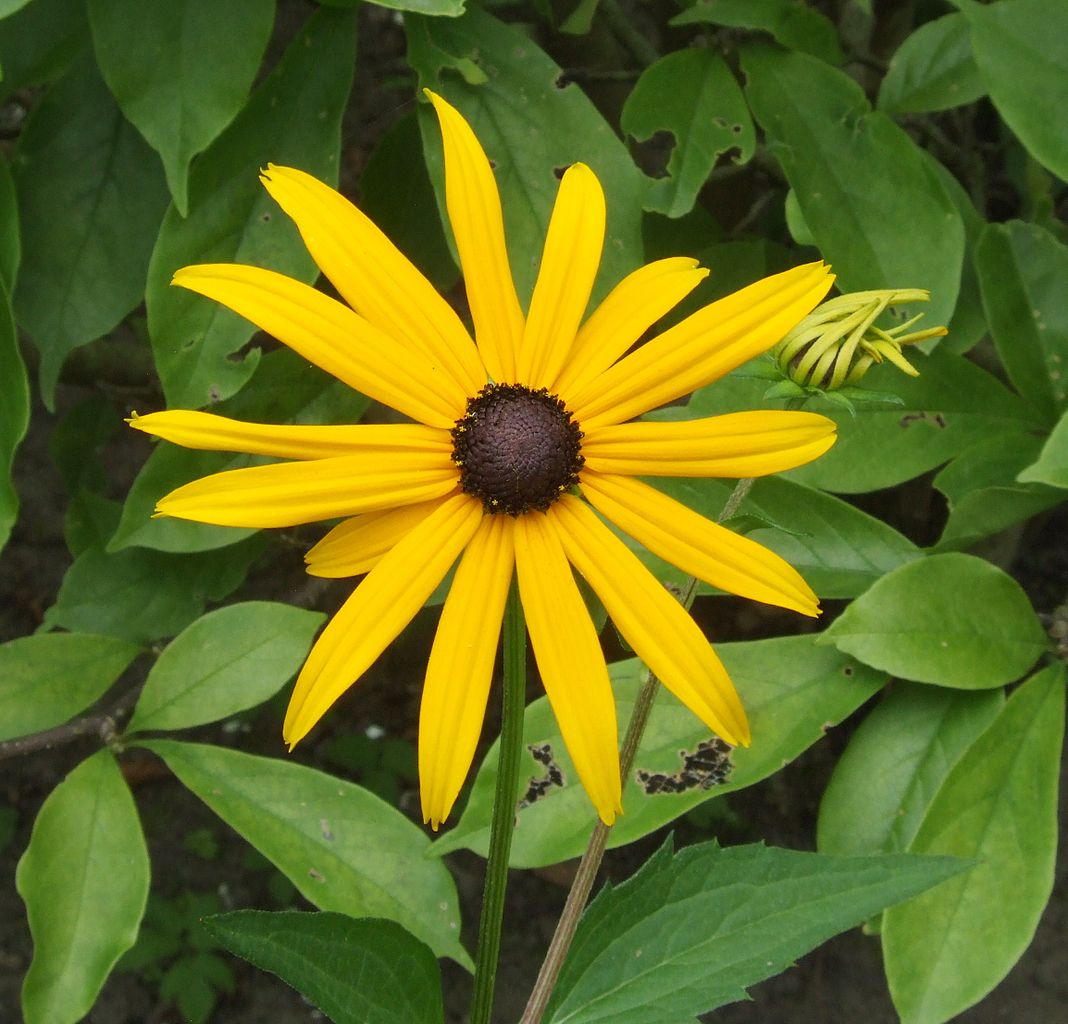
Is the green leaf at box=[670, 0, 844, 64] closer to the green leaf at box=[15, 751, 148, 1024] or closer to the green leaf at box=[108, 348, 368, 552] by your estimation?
the green leaf at box=[108, 348, 368, 552]

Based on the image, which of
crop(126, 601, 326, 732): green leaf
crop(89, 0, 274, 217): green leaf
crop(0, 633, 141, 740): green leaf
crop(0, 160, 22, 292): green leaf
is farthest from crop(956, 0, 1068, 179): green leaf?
crop(0, 633, 141, 740): green leaf

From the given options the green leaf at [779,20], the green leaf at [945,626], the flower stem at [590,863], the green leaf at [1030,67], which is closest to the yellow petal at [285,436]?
the flower stem at [590,863]

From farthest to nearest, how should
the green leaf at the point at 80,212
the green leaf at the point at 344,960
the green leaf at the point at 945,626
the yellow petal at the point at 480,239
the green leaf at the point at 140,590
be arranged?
the green leaf at the point at 140,590 < the green leaf at the point at 80,212 < the green leaf at the point at 945,626 < the yellow petal at the point at 480,239 < the green leaf at the point at 344,960

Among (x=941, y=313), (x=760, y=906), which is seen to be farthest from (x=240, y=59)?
(x=760, y=906)

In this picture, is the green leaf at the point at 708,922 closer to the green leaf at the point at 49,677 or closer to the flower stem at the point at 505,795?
the flower stem at the point at 505,795

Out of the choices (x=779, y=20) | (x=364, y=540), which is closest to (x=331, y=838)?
(x=364, y=540)

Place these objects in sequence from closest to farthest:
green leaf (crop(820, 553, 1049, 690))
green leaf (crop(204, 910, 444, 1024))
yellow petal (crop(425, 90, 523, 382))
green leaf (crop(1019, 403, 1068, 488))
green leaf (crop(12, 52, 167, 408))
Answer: green leaf (crop(204, 910, 444, 1024)), yellow petal (crop(425, 90, 523, 382)), green leaf (crop(1019, 403, 1068, 488)), green leaf (crop(820, 553, 1049, 690)), green leaf (crop(12, 52, 167, 408))

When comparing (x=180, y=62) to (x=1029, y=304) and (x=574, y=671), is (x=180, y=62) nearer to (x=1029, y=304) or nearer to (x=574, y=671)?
(x=574, y=671)

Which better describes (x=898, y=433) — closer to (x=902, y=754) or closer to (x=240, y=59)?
(x=902, y=754)
